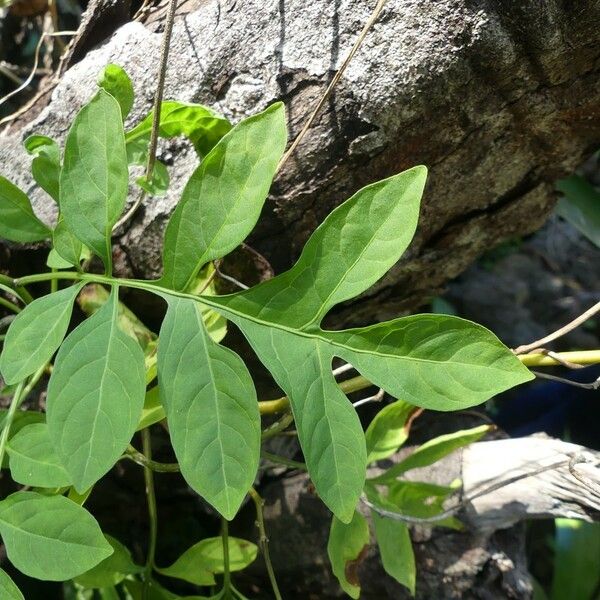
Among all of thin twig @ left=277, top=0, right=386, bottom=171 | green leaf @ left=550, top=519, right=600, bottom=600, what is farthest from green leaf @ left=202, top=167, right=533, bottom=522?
green leaf @ left=550, top=519, right=600, bottom=600

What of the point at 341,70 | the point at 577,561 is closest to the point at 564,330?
the point at 341,70

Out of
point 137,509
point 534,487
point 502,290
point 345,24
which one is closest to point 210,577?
point 137,509

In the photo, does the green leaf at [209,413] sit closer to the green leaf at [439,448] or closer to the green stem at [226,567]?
the green stem at [226,567]

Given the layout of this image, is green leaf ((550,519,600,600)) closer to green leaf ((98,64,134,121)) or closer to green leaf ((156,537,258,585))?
green leaf ((156,537,258,585))

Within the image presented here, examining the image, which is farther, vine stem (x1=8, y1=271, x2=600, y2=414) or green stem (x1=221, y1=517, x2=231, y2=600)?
green stem (x1=221, y1=517, x2=231, y2=600)

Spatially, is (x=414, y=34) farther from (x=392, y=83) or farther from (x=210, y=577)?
(x=210, y=577)

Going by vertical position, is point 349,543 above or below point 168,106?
below

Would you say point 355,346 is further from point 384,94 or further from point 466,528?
point 466,528
